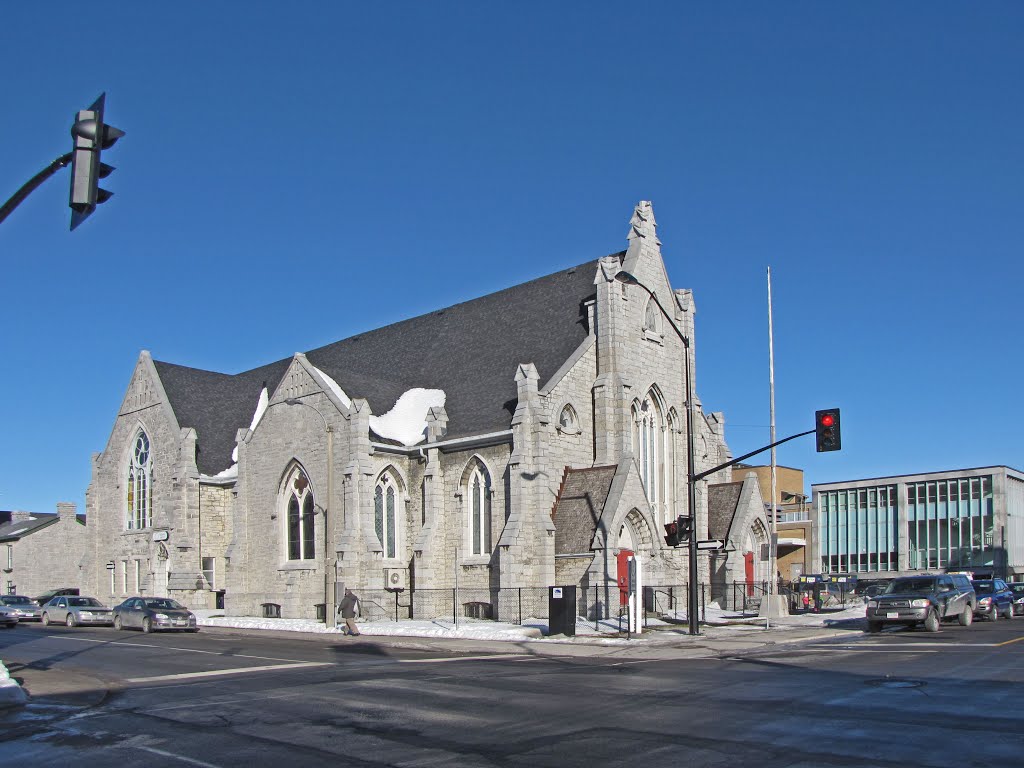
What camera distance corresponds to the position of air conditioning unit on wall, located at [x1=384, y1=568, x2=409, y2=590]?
37.8m

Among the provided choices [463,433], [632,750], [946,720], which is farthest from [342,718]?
[463,433]

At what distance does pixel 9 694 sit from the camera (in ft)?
47.1

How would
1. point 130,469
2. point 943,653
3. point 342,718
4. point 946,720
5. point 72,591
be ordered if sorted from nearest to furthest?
1. point 946,720
2. point 342,718
3. point 943,653
4. point 130,469
5. point 72,591

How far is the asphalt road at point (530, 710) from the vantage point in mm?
10320

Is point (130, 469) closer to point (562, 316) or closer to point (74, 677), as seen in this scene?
point (562, 316)

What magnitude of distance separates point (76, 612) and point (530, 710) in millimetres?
31685

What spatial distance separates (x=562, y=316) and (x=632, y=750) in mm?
30598

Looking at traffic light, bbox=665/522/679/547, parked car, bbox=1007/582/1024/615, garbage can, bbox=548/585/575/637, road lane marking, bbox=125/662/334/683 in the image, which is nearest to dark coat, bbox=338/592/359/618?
garbage can, bbox=548/585/575/637

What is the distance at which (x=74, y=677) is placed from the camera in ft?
61.2

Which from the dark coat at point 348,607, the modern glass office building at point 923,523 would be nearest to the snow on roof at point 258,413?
the dark coat at point 348,607

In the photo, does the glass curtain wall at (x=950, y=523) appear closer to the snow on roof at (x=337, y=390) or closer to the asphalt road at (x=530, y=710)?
the snow on roof at (x=337, y=390)

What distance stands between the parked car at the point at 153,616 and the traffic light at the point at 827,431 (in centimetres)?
2225

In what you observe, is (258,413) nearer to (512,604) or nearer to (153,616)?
(153,616)

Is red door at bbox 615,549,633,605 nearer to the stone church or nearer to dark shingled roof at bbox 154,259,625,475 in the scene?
the stone church
